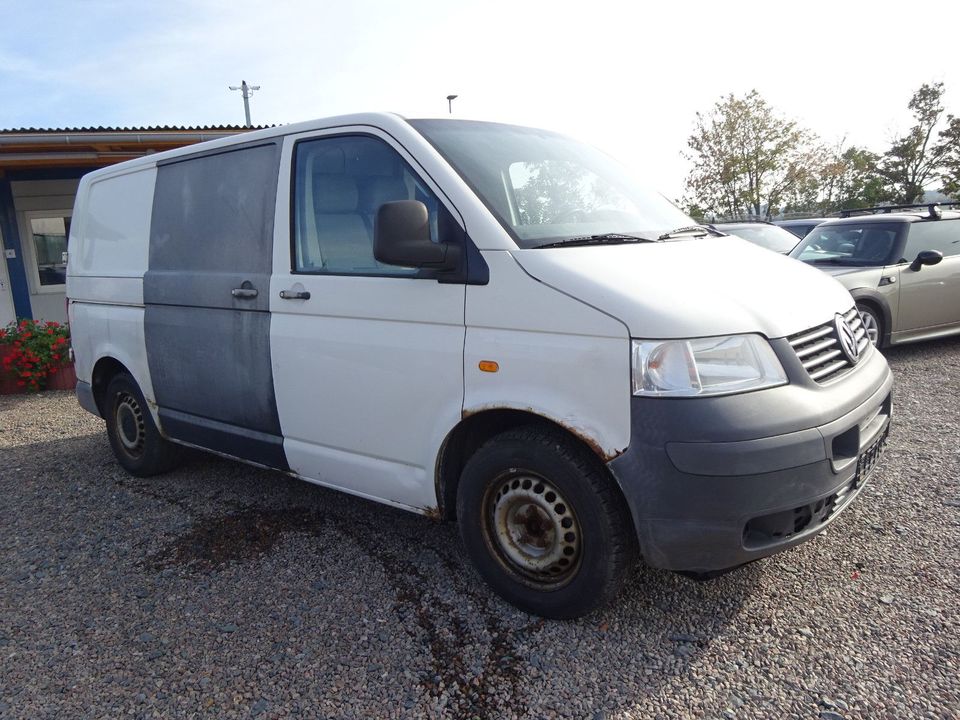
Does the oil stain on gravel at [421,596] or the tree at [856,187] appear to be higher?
the tree at [856,187]

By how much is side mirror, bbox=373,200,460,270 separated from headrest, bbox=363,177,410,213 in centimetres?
35

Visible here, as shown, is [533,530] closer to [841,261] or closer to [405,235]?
[405,235]

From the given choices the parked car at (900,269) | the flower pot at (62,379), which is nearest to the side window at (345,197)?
the parked car at (900,269)

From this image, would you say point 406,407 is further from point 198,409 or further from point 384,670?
point 198,409

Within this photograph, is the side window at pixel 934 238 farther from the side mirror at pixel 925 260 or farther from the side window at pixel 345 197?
the side window at pixel 345 197

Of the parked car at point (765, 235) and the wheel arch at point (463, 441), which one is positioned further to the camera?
the parked car at point (765, 235)

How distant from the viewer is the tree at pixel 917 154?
38.4 m

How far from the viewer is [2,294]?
38.7 feet

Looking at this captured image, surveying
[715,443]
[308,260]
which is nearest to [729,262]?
[715,443]

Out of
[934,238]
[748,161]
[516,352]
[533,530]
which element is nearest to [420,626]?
[533,530]

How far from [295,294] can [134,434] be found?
225 centimetres

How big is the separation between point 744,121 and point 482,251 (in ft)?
117

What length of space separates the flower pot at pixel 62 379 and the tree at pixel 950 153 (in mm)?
39794

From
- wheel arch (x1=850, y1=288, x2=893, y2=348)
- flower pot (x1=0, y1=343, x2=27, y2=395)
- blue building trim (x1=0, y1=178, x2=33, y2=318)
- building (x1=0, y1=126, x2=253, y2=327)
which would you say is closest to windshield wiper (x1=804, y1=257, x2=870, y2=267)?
wheel arch (x1=850, y1=288, x2=893, y2=348)
